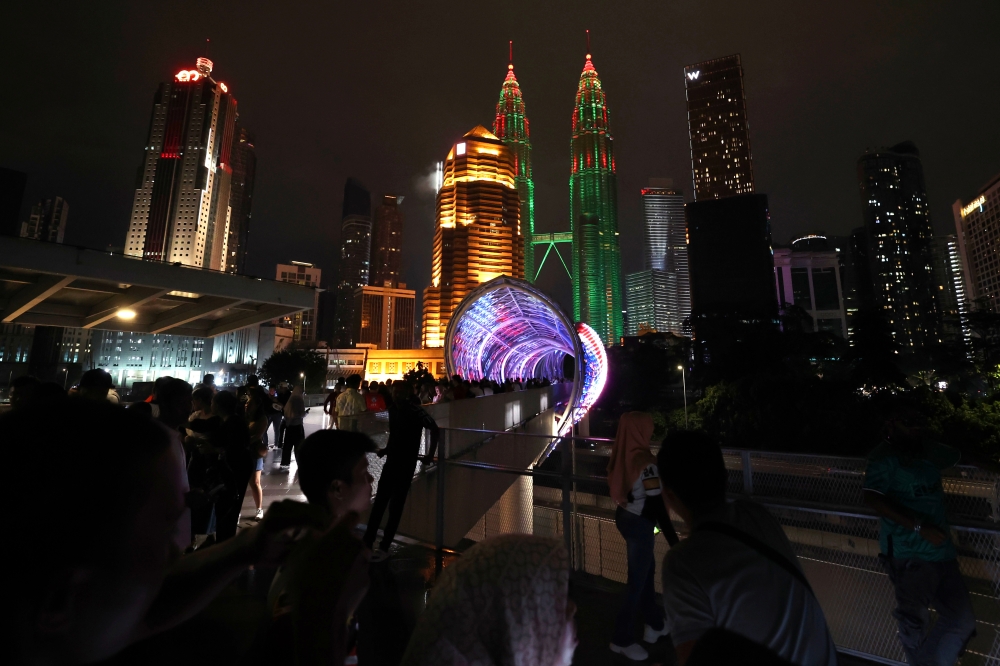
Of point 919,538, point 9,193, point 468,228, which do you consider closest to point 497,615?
point 919,538

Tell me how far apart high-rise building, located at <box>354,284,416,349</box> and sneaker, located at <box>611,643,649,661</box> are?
142 meters

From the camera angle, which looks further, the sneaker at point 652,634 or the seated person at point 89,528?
the sneaker at point 652,634

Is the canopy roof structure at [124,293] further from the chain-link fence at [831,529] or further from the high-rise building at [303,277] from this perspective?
the high-rise building at [303,277]

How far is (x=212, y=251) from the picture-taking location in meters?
118

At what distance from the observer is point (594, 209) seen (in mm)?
172125

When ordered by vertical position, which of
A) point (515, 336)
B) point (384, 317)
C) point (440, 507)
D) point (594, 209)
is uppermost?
point (594, 209)

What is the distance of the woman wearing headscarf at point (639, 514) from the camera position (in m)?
3.03

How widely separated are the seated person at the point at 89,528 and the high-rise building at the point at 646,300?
18400 centimetres

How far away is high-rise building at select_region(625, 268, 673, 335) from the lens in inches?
7141

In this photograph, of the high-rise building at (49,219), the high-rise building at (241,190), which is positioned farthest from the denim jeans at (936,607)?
the high-rise building at (241,190)

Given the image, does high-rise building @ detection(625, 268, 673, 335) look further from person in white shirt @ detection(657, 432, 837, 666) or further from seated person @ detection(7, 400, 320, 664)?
seated person @ detection(7, 400, 320, 664)

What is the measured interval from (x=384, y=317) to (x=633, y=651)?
15175 cm

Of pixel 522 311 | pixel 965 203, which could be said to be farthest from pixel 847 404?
pixel 965 203

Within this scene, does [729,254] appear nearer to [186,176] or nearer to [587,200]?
[587,200]
